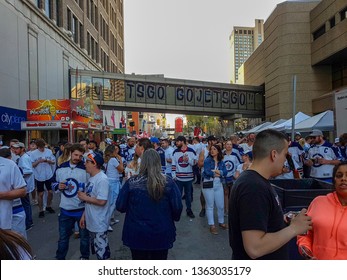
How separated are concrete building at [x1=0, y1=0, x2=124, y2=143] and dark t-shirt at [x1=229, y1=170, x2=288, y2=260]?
691 inches

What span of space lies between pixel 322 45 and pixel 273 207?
96.4ft

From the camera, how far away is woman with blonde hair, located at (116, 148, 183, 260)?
2.93 meters

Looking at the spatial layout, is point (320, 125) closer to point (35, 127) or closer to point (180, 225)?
point (180, 225)

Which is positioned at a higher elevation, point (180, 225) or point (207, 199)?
point (207, 199)

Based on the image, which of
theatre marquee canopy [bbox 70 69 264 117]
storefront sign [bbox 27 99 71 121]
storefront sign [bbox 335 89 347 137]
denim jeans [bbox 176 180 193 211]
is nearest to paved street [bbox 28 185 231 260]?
denim jeans [bbox 176 180 193 211]

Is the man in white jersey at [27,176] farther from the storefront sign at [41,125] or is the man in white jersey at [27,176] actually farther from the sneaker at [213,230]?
the storefront sign at [41,125]

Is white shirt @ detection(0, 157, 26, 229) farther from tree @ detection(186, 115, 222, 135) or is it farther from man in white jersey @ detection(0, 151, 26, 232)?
tree @ detection(186, 115, 222, 135)

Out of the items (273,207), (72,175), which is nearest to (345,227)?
(273,207)

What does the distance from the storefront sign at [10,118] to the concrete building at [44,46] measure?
509 millimetres

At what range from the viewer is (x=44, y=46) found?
72.5 feet

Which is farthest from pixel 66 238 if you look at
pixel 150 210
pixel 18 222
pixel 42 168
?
pixel 42 168

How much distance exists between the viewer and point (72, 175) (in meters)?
4.52
